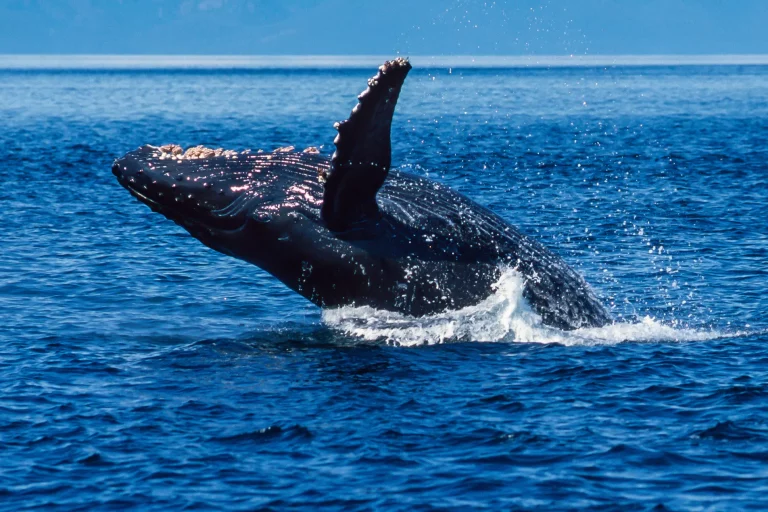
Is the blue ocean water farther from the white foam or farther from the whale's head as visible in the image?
the whale's head

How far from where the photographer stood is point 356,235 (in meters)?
15.0

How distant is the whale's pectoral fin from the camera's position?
520 inches

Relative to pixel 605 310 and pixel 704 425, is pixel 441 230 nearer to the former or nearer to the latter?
pixel 605 310

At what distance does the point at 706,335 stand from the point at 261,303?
23.7 ft

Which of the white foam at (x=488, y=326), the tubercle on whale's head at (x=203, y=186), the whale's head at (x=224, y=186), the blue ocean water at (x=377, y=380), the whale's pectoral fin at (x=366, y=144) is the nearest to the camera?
the blue ocean water at (x=377, y=380)

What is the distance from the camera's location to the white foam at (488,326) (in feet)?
49.5

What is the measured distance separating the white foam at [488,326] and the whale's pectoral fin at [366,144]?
1.93 metres

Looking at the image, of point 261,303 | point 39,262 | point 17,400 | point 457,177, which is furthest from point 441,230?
point 457,177

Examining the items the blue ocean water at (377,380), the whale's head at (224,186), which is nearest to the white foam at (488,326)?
the blue ocean water at (377,380)

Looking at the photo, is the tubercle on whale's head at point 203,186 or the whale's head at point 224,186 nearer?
the whale's head at point 224,186

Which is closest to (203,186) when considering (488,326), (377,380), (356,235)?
(356,235)

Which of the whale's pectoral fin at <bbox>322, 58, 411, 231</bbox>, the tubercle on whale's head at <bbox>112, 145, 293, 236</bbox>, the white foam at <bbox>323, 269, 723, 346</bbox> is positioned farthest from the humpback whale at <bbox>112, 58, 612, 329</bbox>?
the whale's pectoral fin at <bbox>322, 58, 411, 231</bbox>

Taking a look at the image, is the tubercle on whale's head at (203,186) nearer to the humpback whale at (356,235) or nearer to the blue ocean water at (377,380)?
the humpback whale at (356,235)

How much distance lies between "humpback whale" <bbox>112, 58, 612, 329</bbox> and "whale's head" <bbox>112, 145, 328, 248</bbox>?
14mm
